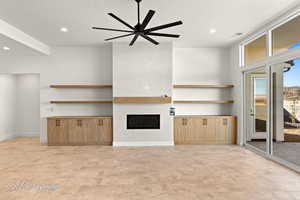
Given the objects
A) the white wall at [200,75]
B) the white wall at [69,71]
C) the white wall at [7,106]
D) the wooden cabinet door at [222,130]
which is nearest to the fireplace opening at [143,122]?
the white wall at [69,71]

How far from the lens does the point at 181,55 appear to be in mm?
6371

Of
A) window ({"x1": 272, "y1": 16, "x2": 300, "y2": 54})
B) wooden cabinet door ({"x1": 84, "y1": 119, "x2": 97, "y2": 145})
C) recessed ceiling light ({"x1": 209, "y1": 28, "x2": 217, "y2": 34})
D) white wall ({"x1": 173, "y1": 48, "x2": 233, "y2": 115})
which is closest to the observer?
window ({"x1": 272, "y1": 16, "x2": 300, "y2": 54})

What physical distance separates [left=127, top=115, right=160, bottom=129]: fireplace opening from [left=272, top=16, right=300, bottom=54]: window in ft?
11.0

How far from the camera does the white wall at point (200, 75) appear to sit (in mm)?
6359

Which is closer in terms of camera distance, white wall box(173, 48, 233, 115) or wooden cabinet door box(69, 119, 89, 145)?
wooden cabinet door box(69, 119, 89, 145)

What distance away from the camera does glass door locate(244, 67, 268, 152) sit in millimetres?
4633

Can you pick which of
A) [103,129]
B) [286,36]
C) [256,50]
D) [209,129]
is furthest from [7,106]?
[286,36]

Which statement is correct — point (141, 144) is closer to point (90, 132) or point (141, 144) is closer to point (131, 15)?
point (90, 132)

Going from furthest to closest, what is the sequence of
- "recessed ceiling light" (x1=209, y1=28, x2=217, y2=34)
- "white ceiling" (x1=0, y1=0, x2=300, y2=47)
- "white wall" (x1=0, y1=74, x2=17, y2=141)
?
1. "white wall" (x1=0, y1=74, x2=17, y2=141)
2. "recessed ceiling light" (x1=209, y1=28, x2=217, y2=34)
3. "white ceiling" (x1=0, y1=0, x2=300, y2=47)

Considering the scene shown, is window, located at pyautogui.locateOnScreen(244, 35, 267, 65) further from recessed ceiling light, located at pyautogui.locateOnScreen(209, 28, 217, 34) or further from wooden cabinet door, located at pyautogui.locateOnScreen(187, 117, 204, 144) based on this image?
wooden cabinet door, located at pyautogui.locateOnScreen(187, 117, 204, 144)

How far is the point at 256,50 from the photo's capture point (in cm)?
500

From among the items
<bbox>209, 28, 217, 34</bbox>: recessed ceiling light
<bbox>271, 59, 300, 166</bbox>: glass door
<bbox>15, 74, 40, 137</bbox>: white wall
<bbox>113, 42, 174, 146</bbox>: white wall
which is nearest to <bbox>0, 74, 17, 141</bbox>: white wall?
<bbox>15, 74, 40, 137</bbox>: white wall

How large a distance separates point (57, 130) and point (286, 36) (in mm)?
6037

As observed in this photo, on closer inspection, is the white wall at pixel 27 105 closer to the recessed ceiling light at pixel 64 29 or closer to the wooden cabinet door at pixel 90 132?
the wooden cabinet door at pixel 90 132
